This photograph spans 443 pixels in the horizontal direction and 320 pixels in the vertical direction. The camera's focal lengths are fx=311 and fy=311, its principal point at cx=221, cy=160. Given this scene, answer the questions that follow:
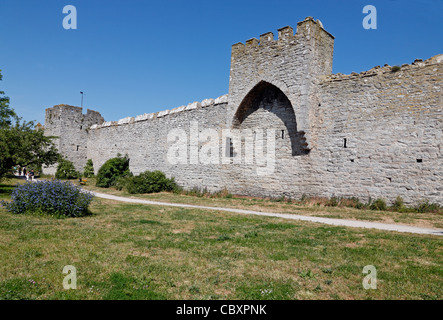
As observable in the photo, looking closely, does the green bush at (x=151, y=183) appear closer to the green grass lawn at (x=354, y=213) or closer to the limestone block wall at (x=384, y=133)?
the green grass lawn at (x=354, y=213)

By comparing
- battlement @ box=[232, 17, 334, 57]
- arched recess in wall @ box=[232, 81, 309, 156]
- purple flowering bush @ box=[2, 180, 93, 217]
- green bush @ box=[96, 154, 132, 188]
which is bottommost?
purple flowering bush @ box=[2, 180, 93, 217]

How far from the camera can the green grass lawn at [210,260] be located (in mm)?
3799

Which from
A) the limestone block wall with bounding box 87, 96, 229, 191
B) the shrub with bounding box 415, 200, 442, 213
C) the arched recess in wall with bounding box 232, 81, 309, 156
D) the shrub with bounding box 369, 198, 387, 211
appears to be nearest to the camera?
the shrub with bounding box 415, 200, 442, 213

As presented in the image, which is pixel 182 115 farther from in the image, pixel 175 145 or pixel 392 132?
pixel 392 132

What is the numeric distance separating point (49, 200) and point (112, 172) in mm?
15201

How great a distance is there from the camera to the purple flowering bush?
333 inches

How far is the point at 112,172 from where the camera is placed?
76.3 feet

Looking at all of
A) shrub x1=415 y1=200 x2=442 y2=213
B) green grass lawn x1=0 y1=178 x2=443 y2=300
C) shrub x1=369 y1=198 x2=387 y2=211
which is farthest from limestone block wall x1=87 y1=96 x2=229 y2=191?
green grass lawn x1=0 y1=178 x2=443 y2=300

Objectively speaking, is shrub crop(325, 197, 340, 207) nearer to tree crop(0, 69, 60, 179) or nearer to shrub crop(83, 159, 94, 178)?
tree crop(0, 69, 60, 179)

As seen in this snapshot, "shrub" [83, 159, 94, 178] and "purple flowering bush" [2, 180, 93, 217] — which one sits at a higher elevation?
"shrub" [83, 159, 94, 178]

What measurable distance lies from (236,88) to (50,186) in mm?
10274

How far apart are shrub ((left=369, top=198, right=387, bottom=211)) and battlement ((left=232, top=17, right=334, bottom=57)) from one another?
733cm

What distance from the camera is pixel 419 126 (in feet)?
36.5
